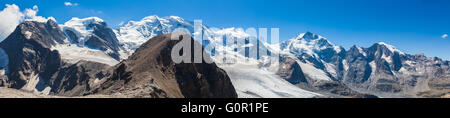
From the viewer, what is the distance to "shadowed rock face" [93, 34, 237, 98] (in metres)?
73.1

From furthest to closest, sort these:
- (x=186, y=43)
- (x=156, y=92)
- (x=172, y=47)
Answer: (x=186, y=43) < (x=172, y=47) < (x=156, y=92)

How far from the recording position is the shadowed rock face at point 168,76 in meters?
73.1

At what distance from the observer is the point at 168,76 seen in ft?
270

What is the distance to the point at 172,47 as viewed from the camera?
321 ft
